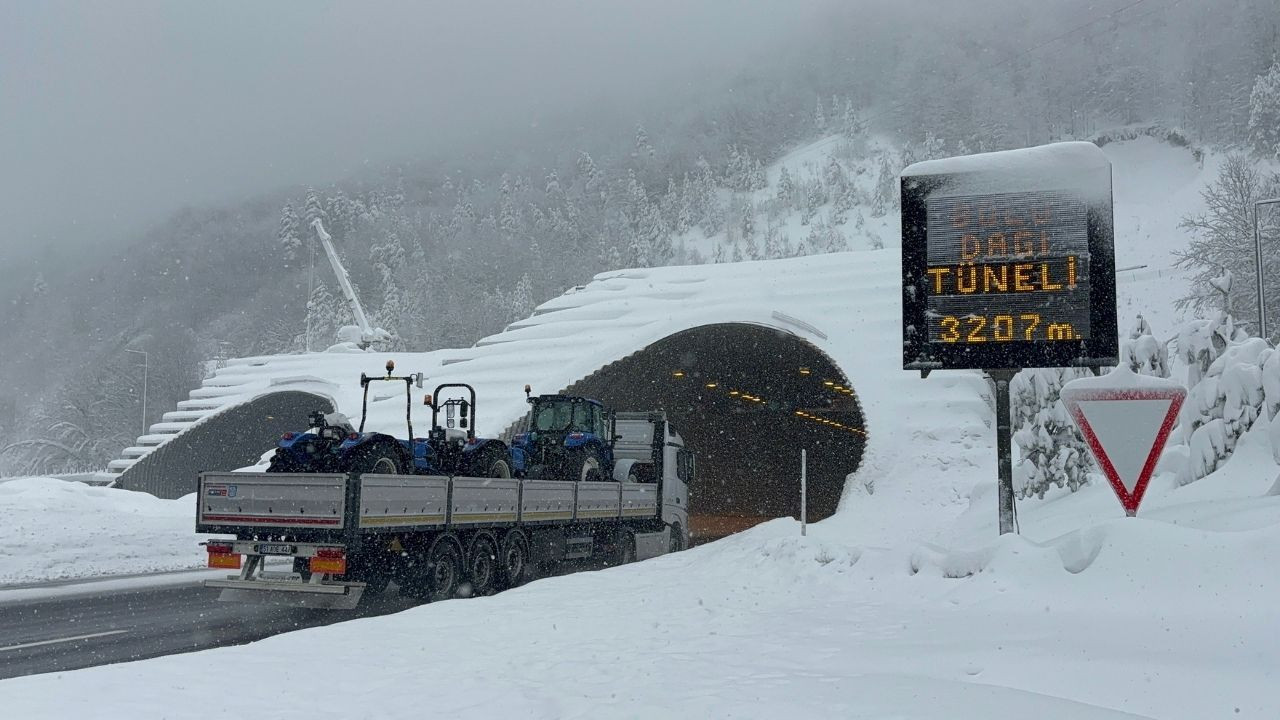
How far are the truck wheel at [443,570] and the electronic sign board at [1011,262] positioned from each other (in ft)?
22.9

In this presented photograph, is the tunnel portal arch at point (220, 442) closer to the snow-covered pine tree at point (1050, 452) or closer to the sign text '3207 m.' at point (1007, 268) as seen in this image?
the snow-covered pine tree at point (1050, 452)

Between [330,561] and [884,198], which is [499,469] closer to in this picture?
[330,561]

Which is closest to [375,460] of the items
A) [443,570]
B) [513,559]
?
[443,570]

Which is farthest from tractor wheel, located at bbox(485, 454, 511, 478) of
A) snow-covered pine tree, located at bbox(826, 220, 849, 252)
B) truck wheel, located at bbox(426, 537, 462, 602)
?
snow-covered pine tree, located at bbox(826, 220, 849, 252)

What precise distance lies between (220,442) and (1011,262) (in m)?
55.2

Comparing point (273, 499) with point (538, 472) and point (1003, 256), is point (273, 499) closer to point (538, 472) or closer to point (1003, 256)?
point (538, 472)

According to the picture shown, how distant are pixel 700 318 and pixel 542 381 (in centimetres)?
699

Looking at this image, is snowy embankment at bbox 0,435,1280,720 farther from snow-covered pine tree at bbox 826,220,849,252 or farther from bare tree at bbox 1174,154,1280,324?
snow-covered pine tree at bbox 826,220,849,252

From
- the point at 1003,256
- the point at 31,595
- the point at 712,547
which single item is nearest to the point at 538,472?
the point at 712,547

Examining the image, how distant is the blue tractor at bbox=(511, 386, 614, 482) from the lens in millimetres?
18344

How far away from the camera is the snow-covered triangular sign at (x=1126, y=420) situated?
28.0 feet

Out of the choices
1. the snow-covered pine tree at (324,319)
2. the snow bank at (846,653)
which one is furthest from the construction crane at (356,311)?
the snow bank at (846,653)

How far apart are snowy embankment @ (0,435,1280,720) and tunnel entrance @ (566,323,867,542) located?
20860 millimetres

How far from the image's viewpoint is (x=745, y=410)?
167 feet
